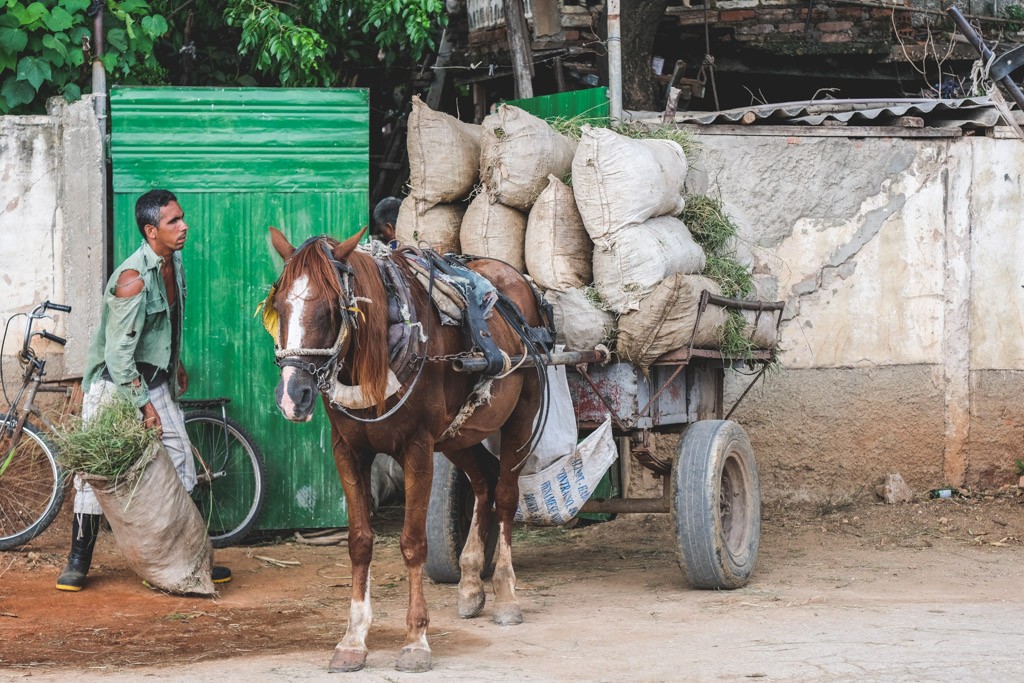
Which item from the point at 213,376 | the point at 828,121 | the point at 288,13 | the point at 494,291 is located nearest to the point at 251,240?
the point at 213,376

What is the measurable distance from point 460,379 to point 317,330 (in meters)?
1.04

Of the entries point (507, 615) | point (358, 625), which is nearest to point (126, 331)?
point (358, 625)

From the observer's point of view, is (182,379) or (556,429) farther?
(182,379)

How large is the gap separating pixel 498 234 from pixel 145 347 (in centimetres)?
191

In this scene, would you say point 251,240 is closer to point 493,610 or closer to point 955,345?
point 493,610

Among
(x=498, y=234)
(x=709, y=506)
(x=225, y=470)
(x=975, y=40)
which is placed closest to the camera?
(x=709, y=506)

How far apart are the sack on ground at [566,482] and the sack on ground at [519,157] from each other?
1370 millimetres

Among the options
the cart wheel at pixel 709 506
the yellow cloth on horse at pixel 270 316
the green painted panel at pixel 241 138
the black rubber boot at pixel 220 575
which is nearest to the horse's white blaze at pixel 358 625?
the yellow cloth on horse at pixel 270 316

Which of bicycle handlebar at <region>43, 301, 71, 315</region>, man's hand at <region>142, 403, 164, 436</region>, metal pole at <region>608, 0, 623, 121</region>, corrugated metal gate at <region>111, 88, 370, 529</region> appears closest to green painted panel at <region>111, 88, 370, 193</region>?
corrugated metal gate at <region>111, 88, 370, 529</region>

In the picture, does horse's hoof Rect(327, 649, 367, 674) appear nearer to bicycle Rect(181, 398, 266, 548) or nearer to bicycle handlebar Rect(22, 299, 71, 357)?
bicycle Rect(181, 398, 266, 548)

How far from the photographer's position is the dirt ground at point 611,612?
4602 mm

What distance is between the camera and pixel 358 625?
464 cm

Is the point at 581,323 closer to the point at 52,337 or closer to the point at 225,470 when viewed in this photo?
the point at 225,470

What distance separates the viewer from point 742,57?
35.1 ft
